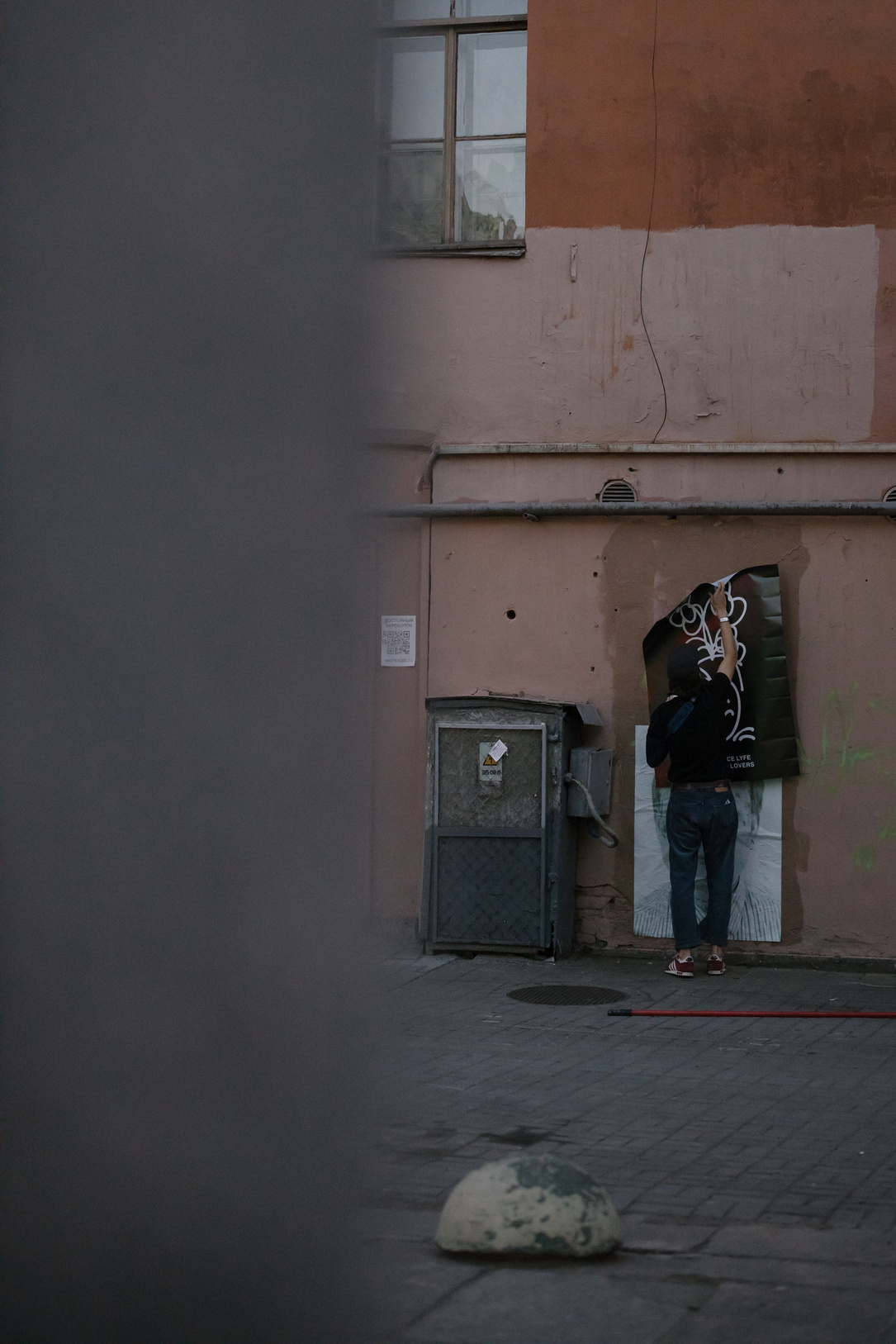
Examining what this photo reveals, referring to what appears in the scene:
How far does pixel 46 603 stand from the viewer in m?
2.12

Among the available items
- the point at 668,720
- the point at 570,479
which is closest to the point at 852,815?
the point at 668,720

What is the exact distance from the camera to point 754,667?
31.2 ft

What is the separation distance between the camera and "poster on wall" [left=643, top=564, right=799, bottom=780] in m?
9.46

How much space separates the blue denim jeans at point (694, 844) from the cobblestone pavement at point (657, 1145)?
0.39 meters

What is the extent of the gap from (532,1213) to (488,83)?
8359 mm

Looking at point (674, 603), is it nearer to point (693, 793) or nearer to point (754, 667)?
point (754, 667)

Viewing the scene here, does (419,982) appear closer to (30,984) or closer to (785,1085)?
(785,1085)

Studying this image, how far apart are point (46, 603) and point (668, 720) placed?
7.16 m

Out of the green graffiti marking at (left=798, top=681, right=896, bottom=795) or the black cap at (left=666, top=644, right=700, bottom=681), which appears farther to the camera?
the green graffiti marking at (left=798, top=681, right=896, bottom=795)

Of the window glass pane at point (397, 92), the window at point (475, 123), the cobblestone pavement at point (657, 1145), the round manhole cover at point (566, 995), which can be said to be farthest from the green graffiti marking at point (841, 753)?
the window glass pane at point (397, 92)

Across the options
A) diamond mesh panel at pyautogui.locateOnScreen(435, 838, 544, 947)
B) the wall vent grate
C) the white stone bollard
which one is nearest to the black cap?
the wall vent grate

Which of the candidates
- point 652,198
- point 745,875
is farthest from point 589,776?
point 652,198

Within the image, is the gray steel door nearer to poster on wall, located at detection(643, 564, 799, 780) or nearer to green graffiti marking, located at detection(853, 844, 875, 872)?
poster on wall, located at detection(643, 564, 799, 780)

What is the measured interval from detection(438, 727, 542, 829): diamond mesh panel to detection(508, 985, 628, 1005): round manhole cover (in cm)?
114
